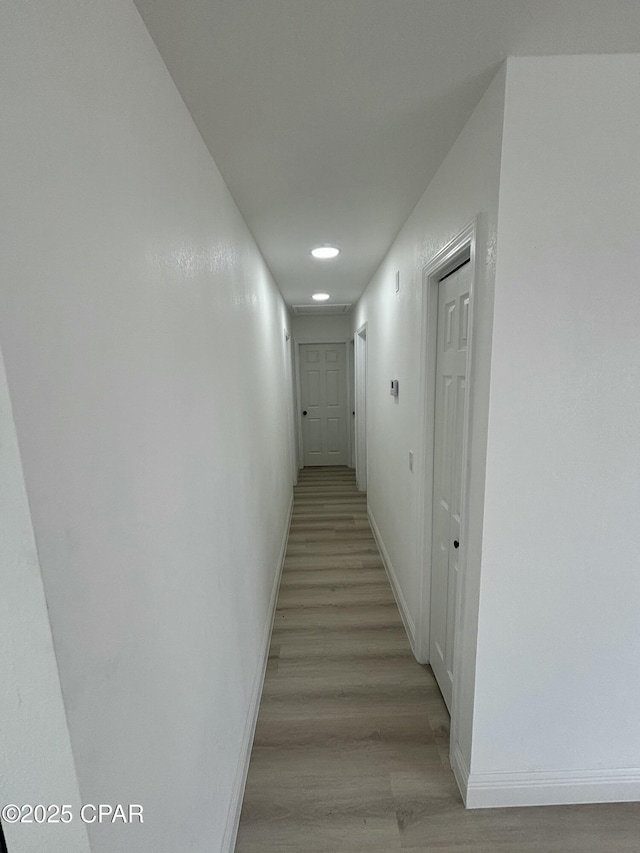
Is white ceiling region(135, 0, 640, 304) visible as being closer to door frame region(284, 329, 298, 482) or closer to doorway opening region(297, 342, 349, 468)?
door frame region(284, 329, 298, 482)

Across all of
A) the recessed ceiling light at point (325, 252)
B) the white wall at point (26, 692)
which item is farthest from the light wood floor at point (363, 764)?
the recessed ceiling light at point (325, 252)

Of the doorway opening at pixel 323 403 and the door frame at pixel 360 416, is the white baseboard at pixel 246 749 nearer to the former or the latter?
the door frame at pixel 360 416

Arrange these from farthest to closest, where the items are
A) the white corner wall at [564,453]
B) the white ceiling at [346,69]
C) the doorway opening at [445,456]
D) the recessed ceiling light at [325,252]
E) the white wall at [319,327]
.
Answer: the white wall at [319,327], the recessed ceiling light at [325,252], the doorway opening at [445,456], the white corner wall at [564,453], the white ceiling at [346,69]

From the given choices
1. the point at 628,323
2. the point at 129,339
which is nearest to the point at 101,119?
the point at 129,339

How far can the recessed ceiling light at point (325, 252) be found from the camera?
98.3 inches

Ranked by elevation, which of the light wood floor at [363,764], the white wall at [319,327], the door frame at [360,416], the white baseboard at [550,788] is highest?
the white wall at [319,327]

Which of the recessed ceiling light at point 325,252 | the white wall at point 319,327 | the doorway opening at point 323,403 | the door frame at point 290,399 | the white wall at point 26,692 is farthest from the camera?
the doorway opening at point 323,403

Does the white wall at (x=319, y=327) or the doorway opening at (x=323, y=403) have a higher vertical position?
the white wall at (x=319, y=327)

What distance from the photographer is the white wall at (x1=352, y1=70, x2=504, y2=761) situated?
114cm

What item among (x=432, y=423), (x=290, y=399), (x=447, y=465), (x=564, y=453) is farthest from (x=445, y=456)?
(x=290, y=399)

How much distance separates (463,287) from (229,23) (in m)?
1.06

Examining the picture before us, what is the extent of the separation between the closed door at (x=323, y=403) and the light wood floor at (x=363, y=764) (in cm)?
354

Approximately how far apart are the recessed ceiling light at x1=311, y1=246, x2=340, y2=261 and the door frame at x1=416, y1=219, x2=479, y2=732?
3.25 ft

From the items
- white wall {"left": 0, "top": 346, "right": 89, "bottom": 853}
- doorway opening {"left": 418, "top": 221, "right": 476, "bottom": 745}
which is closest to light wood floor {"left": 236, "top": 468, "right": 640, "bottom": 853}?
doorway opening {"left": 418, "top": 221, "right": 476, "bottom": 745}
